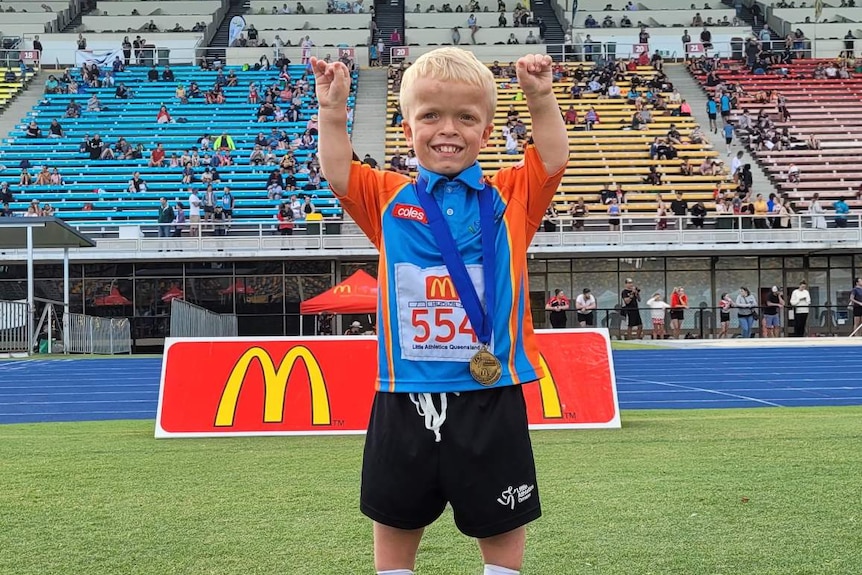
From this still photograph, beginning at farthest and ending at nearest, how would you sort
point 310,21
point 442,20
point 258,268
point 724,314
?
point 310,21 → point 442,20 → point 258,268 → point 724,314

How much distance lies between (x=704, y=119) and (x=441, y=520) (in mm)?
35426

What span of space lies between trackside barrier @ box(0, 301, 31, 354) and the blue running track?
2321 millimetres

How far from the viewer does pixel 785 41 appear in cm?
4416

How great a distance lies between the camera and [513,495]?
9.25 ft

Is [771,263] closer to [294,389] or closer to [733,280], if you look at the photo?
[733,280]

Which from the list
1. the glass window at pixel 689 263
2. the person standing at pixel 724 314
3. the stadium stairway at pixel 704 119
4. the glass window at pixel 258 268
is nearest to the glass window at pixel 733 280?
the glass window at pixel 689 263

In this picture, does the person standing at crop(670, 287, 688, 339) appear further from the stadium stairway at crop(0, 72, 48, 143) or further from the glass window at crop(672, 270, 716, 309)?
the stadium stairway at crop(0, 72, 48, 143)

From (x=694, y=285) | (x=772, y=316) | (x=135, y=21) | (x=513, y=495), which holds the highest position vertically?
(x=135, y=21)

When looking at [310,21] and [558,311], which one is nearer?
[558,311]

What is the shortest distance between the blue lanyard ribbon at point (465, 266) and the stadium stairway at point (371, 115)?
32.5 metres

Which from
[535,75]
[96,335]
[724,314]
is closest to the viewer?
[535,75]

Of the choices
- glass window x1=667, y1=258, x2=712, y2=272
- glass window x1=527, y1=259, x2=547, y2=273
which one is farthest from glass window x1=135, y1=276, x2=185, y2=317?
glass window x1=667, y1=258, x2=712, y2=272

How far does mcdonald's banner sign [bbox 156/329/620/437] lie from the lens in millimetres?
8312

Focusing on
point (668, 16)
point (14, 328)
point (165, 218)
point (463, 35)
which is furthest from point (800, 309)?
point (668, 16)
